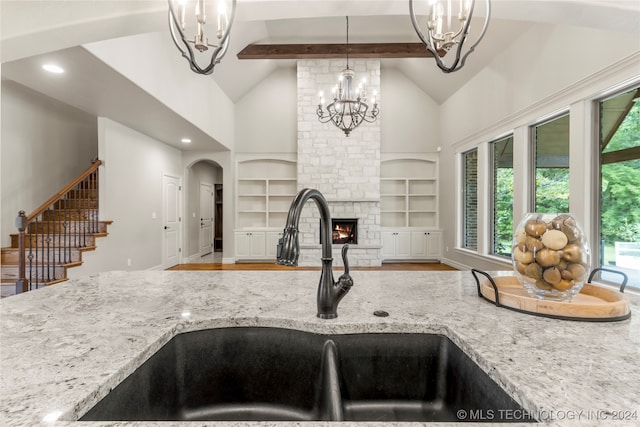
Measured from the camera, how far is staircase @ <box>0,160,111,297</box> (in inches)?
144

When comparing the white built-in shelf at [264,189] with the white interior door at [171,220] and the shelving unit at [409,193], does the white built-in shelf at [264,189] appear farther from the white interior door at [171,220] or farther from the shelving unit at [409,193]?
the shelving unit at [409,193]

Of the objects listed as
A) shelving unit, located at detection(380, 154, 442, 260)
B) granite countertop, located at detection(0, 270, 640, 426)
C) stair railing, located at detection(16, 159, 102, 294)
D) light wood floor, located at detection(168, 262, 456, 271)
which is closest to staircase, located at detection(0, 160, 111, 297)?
stair railing, located at detection(16, 159, 102, 294)

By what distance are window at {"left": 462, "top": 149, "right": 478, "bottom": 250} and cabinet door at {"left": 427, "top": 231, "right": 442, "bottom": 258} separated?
0.84m

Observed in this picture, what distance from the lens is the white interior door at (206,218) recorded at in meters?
8.51

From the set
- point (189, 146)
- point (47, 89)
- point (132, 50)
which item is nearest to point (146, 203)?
point (189, 146)

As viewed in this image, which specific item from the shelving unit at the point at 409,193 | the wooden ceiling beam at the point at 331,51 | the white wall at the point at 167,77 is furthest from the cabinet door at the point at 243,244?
the wooden ceiling beam at the point at 331,51

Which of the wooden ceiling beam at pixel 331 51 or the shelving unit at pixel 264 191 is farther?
the shelving unit at pixel 264 191

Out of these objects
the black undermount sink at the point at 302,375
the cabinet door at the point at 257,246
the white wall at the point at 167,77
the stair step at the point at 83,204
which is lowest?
the cabinet door at the point at 257,246

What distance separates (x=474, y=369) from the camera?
74cm

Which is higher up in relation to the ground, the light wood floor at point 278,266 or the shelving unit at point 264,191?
the shelving unit at point 264,191

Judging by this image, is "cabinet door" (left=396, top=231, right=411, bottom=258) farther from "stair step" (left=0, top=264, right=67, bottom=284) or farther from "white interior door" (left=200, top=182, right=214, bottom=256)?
"stair step" (left=0, top=264, right=67, bottom=284)

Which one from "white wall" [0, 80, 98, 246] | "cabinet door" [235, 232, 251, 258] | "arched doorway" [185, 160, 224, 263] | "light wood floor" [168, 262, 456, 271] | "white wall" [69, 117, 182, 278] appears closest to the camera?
"white wall" [0, 80, 98, 246]

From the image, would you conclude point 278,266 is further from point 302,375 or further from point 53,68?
point 302,375

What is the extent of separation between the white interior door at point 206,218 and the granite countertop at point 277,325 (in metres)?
7.36
